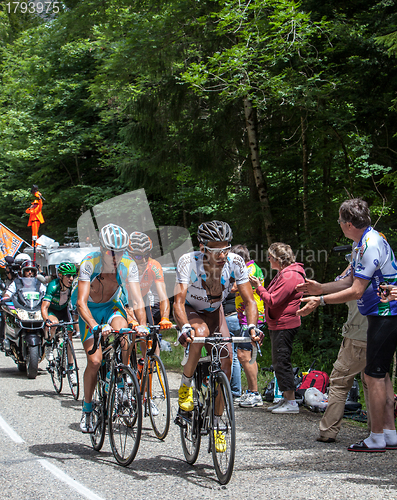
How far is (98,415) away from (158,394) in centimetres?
101

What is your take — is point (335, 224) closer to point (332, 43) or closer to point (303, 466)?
point (332, 43)

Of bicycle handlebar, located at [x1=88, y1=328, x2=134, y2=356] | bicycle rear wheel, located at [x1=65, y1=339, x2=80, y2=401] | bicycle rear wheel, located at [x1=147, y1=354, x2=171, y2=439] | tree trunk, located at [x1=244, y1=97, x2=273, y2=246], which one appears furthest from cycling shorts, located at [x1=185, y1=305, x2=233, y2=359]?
tree trunk, located at [x1=244, y1=97, x2=273, y2=246]

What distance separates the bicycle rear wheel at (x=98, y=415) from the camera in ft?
17.8

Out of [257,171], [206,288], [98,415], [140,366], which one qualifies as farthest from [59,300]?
[257,171]

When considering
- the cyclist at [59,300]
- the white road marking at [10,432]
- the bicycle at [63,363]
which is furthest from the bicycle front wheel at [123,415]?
the cyclist at [59,300]

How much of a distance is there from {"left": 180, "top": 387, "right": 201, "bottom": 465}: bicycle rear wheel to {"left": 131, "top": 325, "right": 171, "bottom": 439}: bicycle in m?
0.76

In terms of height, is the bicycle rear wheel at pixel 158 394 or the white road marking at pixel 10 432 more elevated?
the bicycle rear wheel at pixel 158 394

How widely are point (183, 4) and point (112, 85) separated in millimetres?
2577

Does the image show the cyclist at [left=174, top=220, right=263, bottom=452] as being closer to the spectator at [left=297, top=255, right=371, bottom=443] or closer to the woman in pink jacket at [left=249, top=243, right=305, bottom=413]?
the spectator at [left=297, top=255, right=371, bottom=443]

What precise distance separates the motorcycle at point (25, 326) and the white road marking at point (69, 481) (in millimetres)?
4858

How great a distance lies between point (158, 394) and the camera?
A: 20.9ft

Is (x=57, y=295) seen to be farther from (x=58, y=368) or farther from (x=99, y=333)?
(x=99, y=333)

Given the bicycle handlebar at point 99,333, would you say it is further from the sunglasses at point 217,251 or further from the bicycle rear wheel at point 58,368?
the bicycle rear wheel at point 58,368

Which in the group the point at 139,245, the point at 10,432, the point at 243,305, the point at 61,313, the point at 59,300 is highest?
the point at 139,245
